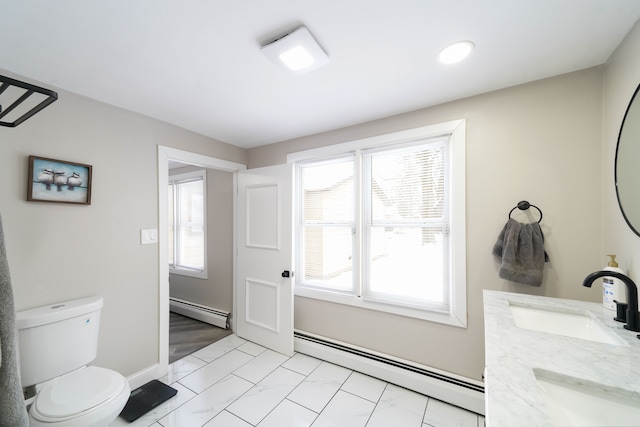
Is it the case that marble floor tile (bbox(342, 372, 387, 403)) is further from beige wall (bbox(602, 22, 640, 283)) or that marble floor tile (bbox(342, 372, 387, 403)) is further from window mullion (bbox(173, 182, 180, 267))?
window mullion (bbox(173, 182, 180, 267))

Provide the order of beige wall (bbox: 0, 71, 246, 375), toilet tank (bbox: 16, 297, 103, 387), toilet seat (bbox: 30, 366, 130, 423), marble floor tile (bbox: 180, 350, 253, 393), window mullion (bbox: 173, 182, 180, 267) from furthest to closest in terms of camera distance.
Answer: window mullion (bbox: 173, 182, 180, 267)
marble floor tile (bbox: 180, 350, 253, 393)
beige wall (bbox: 0, 71, 246, 375)
toilet tank (bbox: 16, 297, 103, 387)
toilet seat (bbox: 30, 366, 130, 423)

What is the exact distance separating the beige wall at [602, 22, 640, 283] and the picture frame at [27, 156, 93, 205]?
3.19 m

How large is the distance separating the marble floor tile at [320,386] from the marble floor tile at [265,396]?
8 cm

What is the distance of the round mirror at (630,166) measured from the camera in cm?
103

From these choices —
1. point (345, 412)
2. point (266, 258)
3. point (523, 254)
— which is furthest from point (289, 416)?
point (523, 254)

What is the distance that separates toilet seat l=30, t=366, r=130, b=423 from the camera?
3.76 ft

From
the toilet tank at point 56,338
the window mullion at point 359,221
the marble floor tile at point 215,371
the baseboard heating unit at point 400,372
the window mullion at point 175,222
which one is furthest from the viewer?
the window mullion at point 175,222

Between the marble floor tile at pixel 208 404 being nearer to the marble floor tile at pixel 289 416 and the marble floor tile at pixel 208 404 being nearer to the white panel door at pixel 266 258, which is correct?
the marble floor tile at pixel 289 416

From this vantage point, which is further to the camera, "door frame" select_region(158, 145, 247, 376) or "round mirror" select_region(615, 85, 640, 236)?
"door frame" select_region(158, 145, 247, 376)

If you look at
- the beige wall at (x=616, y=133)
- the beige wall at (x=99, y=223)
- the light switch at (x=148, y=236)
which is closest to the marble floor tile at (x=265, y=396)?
the beige wall at (x=99, y=223)

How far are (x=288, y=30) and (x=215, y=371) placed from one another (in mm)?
2661

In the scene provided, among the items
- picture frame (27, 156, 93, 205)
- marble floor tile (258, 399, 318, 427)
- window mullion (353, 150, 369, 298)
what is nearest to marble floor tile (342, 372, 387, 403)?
marble floor tile (258, 399, 318, 427)

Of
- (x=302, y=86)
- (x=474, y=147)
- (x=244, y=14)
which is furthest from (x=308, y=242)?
(x=244, y=14)

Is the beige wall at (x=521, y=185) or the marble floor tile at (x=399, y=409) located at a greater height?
the beige wall at (x=521, y=185)
